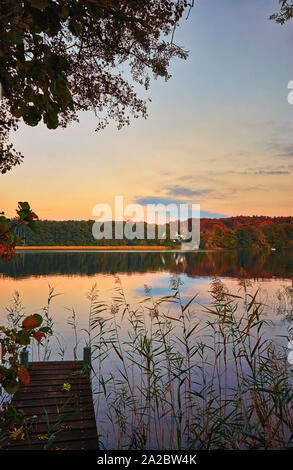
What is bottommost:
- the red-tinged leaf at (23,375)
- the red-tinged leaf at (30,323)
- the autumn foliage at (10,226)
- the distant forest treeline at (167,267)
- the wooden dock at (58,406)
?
the distant forest treeline at (167,267)

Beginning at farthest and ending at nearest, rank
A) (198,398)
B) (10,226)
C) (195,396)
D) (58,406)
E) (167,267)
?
(167,267) → (195,396) → (198,398) → (58,406) → (10,226)

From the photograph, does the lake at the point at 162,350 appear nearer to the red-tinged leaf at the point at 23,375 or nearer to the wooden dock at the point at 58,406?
the wooden dock at the point at 58,406

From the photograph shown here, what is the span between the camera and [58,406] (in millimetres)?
6047

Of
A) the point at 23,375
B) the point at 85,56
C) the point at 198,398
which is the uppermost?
the point at 85,56

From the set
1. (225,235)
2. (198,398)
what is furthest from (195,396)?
(225,235)

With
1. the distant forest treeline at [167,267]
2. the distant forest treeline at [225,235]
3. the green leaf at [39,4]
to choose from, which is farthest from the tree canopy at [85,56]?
the distant forest treeline at [225,235]

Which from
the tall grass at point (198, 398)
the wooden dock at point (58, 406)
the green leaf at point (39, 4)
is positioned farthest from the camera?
the wooden dock at point (58, 406)

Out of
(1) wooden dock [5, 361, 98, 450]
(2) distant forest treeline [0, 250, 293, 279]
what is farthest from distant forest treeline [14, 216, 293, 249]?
(1) wooden dock [5, 361, 98, 450]

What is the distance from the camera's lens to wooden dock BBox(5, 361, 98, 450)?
490 centimetres

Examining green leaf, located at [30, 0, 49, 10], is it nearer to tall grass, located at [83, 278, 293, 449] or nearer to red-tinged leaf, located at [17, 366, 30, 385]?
red-tinged leaf, located at [17, 366, 30, 385]

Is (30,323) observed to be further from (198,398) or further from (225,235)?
(225,235)

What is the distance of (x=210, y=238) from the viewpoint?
109812 millimetres

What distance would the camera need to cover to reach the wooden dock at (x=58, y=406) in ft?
16.1
